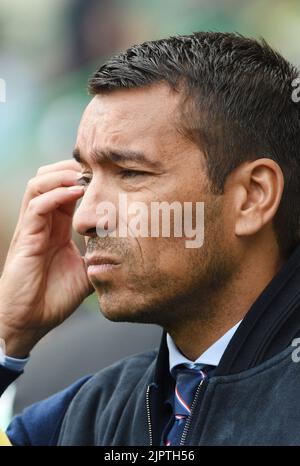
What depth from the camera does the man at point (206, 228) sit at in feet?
5.86

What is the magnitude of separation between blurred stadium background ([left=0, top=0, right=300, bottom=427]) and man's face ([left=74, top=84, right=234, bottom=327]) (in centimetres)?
155

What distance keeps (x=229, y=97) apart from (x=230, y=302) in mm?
421

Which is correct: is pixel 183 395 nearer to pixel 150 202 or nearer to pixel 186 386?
pixel 186 386

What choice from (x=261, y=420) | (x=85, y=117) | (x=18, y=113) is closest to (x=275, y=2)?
(x=18, y=113)

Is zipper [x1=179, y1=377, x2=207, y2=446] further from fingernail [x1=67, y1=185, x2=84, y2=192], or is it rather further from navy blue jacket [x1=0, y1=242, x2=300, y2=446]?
fingernail [x1=67, y1=185, x2=84, y2=192]

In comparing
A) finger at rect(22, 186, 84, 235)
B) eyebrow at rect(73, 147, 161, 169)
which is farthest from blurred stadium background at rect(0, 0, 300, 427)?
eyebrow at rect(73, 147, 161, 169)

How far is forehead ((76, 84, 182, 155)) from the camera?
1.82 m

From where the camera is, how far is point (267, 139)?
6.10 feet

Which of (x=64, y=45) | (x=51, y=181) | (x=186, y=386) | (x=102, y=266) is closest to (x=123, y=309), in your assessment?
(x=102, y=266)

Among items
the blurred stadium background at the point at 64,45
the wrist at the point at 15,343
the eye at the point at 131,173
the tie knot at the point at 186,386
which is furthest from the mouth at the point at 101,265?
the blurred stadium background at the point at 64,45

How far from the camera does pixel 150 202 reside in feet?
5.93

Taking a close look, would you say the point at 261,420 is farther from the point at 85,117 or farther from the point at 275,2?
the point at 275,2

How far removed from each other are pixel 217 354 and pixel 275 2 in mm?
2175

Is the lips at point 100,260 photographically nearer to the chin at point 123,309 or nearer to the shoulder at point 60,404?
the chin at point 123,309
